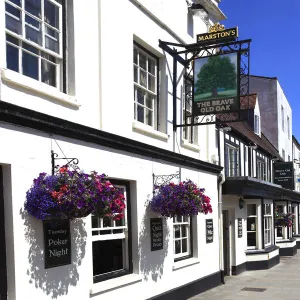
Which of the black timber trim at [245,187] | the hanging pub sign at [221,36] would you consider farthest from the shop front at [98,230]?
the hanging pub sign at [221,36]

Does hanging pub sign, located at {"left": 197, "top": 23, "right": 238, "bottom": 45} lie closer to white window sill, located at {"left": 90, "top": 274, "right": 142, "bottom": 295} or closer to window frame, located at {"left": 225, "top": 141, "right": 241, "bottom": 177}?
window frame, located at {"left": 225, "top": 141, "right": 241, "bottom": 177}

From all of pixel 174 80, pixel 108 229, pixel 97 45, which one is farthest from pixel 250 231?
pixel 97 45

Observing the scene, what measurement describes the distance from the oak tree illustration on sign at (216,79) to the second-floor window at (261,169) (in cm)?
966

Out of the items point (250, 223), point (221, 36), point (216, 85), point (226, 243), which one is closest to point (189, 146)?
point (216, 85)

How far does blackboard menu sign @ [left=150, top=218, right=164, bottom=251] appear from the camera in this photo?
887 centimetres

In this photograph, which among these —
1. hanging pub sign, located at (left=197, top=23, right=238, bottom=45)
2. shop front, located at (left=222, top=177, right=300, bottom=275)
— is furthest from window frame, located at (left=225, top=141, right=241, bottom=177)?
hanging pub sign, located at (left=197, top=23, right=238, bottom=45)

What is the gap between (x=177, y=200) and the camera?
859 cm

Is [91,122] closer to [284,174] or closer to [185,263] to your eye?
[185,263]

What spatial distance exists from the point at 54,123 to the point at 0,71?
3.46 ft

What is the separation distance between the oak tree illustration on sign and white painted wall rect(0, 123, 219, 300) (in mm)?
1841

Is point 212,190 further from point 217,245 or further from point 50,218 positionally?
point 50,218

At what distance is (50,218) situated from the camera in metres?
5.98

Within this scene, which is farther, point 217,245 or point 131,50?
point 217,245

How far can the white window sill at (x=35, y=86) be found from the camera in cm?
552
